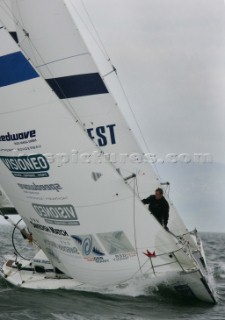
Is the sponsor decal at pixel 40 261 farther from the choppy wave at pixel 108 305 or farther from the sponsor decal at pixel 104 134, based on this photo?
the sponsor decal at pixel 104 134

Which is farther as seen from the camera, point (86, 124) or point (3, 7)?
point (86, 124)

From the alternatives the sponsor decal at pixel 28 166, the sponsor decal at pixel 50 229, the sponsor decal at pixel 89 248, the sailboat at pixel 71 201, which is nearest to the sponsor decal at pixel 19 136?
the sailboat at pixel 71 201

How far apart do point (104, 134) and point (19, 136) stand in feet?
10.5

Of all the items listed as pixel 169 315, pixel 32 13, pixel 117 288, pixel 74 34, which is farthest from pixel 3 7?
pixel 169 315

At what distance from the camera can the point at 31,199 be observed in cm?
1052

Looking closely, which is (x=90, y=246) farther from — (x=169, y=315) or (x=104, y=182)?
(x=169, y=315)

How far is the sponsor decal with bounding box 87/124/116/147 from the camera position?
1277 cm

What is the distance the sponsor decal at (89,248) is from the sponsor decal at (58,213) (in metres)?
0.32

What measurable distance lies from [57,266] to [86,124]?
10.7 ft

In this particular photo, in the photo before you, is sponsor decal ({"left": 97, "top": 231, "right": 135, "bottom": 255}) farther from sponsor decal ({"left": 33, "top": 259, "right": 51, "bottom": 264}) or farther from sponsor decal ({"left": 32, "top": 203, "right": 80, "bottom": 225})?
sponsor decal ({"left": 33, "top": 259, "right": 51, "bottom": 264})

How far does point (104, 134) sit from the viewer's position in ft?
42.1

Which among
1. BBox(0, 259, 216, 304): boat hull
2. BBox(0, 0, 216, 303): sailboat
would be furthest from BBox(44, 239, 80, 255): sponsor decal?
BBox(0, 259, 216, 304): boat hull

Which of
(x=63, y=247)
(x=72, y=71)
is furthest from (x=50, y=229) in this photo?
(x=72, y=71)

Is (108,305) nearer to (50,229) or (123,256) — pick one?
(123,256)
